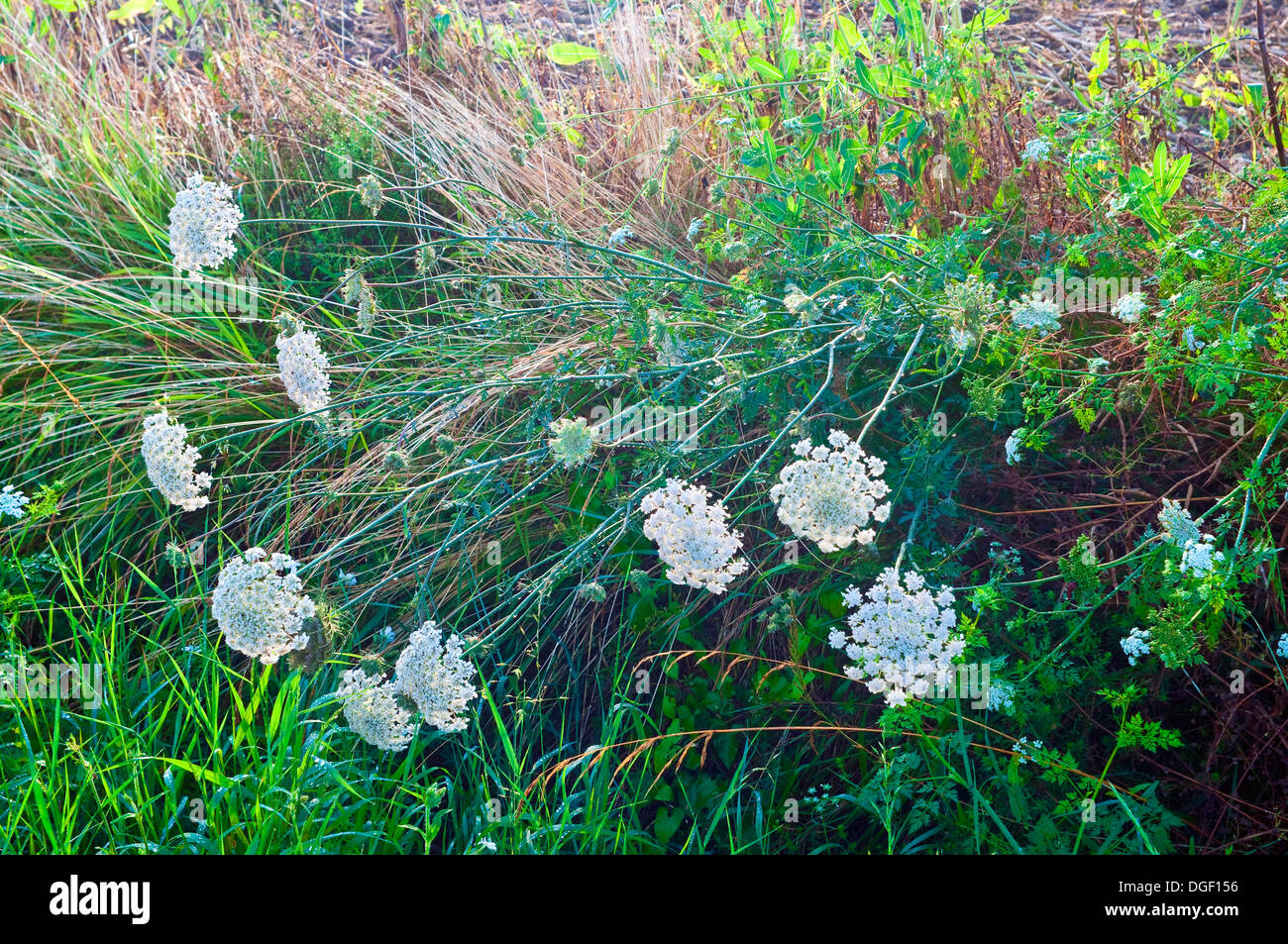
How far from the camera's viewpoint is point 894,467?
95.3 inches

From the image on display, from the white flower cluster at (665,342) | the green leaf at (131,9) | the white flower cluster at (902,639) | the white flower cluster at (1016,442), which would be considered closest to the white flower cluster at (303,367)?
the white flower cluster at (665,342)

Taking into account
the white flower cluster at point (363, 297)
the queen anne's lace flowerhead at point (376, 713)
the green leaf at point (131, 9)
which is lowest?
the queen anne's lace flowerhead at point (376, 713)

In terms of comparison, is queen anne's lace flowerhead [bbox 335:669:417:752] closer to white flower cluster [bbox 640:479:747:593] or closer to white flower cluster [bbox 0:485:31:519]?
white flower cluster [bbox 640:479:747:593]

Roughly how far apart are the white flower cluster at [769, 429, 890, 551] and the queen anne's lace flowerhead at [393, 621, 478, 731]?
74cm

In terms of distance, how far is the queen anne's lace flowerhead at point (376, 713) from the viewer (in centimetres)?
193

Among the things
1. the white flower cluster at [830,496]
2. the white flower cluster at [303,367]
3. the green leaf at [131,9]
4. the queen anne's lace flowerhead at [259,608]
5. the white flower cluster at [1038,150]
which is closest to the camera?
the white flower cluster at [830,496]

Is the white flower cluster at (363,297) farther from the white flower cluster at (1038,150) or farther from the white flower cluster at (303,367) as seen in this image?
the white flower cluster at (1038,150)

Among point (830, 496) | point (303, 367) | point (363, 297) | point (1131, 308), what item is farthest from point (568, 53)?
point (830, 496)

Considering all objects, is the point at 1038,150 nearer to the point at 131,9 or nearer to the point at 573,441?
the point at 573,441

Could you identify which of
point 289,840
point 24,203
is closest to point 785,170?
point 289,840

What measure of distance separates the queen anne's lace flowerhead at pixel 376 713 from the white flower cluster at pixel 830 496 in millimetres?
893

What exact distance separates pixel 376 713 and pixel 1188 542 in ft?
5.33
